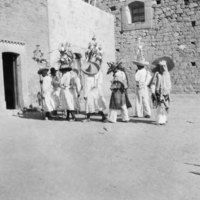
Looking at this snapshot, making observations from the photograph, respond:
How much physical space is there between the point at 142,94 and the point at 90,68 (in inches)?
66.7

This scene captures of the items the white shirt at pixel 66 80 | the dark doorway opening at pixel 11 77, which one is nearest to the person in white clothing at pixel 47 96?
the white shirt at pixel 66 80

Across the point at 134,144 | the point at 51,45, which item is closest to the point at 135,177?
the point at 134,144

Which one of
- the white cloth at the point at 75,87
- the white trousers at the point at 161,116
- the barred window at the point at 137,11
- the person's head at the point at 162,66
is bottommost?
the white trousers at the point at 161,116

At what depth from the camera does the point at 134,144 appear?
499cm

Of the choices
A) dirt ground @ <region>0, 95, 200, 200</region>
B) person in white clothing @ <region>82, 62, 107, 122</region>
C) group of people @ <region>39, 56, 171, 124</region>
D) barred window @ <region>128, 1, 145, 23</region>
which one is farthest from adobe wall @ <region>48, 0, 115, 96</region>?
dirt ground @ <region>0, 95, 200, 200</region>

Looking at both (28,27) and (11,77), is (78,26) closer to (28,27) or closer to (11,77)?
(28,27)

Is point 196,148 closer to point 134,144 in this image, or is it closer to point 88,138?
point 134,144

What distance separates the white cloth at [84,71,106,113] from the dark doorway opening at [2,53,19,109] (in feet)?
11.3

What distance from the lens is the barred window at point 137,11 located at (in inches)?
603

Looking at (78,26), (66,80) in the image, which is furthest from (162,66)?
(78,26)

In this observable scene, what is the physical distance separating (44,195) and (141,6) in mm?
14226

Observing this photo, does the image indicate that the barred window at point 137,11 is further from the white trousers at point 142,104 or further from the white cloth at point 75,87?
the white cloth at point 75,87

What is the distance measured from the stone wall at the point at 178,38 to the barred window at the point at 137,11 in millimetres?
559

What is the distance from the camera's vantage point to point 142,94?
802 cm
